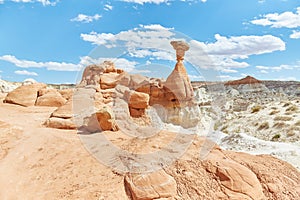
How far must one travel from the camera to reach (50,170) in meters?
3.50

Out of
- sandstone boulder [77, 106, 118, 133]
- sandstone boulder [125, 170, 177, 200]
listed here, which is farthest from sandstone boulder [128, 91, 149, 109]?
sandstone boulder [125, 170, 177, 200]

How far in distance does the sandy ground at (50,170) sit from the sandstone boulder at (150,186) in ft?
0.36

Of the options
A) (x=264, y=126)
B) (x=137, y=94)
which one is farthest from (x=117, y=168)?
(x=264, y=126)

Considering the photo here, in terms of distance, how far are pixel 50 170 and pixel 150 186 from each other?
1320mm

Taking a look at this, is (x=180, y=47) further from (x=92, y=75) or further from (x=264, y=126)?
(x=264, y=126)

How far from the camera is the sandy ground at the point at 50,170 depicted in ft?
10.1

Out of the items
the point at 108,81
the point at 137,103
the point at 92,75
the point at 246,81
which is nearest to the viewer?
the point at 137,103

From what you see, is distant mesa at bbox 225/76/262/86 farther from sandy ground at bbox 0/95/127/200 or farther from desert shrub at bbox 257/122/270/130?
sandy ground at bbox 0/95/127/200

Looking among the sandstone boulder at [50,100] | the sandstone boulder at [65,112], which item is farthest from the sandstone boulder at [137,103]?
the sandstone boulder at [50,100]

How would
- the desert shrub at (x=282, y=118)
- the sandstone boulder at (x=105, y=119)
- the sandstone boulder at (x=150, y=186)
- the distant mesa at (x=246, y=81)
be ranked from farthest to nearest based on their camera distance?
the distant mesa at (x=246, y=81), the desert shrub at (x=282, y=118), the sandstone boulder at (x=105, y=119), the sandstone boulder at (x=150, y=186)

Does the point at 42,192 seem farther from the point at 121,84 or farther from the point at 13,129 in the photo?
the point at 121,84

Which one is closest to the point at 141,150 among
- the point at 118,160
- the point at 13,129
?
the point at 118,160

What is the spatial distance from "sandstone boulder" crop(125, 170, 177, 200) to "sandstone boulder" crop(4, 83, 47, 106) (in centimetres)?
645

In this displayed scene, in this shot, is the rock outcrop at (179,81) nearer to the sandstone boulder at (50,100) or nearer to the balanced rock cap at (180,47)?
the balanced rock cap at (180,47)
